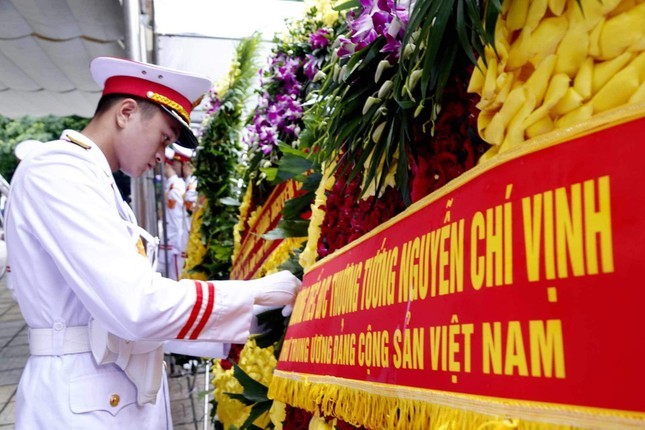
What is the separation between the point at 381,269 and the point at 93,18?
4967 mm

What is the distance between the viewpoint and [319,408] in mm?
1572

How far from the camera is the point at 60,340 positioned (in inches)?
73.1

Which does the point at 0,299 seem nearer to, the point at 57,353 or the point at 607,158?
the point at 57,353

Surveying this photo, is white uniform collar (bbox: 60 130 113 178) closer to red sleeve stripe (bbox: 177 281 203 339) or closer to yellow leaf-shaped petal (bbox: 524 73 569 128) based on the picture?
red sleeve stripe (bbox: 177 281 203 339)

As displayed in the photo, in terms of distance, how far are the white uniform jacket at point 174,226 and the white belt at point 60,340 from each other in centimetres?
607

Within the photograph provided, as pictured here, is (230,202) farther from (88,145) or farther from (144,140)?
(88,145)

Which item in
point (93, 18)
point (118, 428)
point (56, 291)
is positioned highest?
point (93, 18)

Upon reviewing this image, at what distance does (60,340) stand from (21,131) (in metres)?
24.2

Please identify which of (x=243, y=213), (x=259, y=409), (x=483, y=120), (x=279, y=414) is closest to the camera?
(x=483, y=120)

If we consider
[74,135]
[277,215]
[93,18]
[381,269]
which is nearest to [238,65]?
[93,18]

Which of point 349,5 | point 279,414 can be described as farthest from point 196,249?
point 349,5

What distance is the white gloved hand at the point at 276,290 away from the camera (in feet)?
6.44

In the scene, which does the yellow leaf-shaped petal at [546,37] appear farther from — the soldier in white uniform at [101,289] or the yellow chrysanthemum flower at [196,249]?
the yellow chrysanthemum flower at [196,249]

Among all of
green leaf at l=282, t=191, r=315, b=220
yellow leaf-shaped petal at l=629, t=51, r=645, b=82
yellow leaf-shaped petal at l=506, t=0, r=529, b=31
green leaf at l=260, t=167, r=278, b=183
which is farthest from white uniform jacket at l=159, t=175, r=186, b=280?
yellow leaf-shaped petal at l=629, t=51, r=645, b=82
